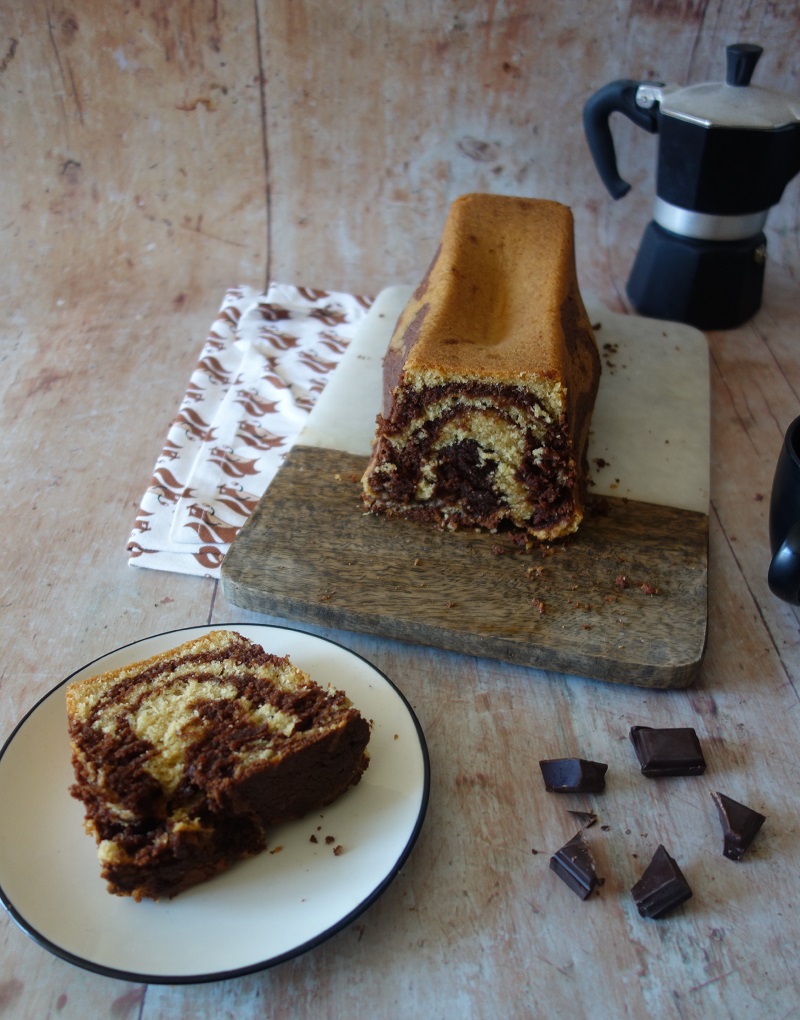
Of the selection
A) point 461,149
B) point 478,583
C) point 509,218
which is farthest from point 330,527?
point 461,149

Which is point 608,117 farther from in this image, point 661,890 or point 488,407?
point 661,890

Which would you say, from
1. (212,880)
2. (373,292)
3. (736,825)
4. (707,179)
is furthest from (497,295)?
(212,880)

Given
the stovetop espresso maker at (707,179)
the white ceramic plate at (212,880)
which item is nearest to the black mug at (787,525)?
the white ceramic plate at (212,880)

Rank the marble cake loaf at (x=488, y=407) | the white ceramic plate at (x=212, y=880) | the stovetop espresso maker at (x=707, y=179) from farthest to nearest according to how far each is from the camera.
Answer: the stovetop espresso maker at (x=707, y=179), the marble cake loaf at (x=488, y=407), the white ceramic plate at (x=212, y=880)

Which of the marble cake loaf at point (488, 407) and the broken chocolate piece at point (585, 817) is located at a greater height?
the marble cake loaf at point (488, 407)

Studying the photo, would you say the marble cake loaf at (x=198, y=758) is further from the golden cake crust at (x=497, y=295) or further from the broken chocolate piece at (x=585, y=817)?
the golden cake crust at (x=497, y=295)

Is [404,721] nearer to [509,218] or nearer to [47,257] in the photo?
[509,218]
